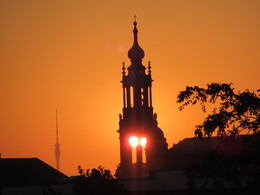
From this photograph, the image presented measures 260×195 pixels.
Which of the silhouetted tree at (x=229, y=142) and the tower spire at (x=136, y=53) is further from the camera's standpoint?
the tower spire at (x=136, y=53)

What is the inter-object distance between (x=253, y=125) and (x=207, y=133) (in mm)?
2289

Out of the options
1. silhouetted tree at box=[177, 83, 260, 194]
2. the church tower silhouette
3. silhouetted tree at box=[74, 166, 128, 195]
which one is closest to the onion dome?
the church tower silhouette

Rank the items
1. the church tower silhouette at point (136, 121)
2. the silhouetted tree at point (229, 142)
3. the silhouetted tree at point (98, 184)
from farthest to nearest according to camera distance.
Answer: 1. the church tower silhouette at point (136, 121)
2. the silhouetted tree at point (98, 184)
3. the silhouetted tree at point (229, 142)

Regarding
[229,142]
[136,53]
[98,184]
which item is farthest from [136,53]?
[229,142]

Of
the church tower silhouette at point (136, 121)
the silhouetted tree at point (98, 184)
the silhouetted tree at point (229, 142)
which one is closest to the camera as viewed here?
the silhouetted tree at point (229, 142)

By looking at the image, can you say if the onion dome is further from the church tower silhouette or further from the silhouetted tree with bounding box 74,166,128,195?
the silhouetted tree with bounding box 74,166,128,195

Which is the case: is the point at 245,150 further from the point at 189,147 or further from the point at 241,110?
the point at 189,147

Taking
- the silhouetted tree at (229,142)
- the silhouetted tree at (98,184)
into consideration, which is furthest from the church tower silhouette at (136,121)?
the silhouetted tree at (229,142)

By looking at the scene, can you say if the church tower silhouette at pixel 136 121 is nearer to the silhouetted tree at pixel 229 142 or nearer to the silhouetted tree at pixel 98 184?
the silhouetted tree at pixel 98 184

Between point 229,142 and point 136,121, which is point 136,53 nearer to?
point 136,121

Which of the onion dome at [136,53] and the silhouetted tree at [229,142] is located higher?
the onion dome at [136,53]

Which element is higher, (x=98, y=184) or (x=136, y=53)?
(x=136, y=53)

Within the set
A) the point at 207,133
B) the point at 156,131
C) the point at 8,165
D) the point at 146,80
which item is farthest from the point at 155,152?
the point at 207,133

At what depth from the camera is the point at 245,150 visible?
47000 millimetres
